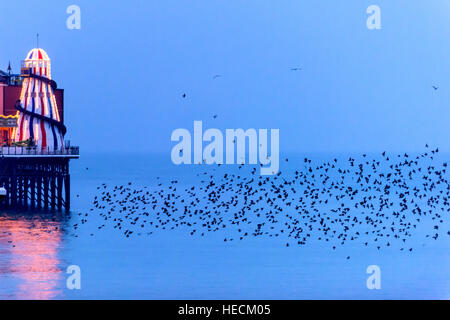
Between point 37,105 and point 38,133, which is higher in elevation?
point 37,105

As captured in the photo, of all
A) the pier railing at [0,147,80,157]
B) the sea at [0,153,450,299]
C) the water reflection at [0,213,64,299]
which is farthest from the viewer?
the pier railing at [0,147,80,157]

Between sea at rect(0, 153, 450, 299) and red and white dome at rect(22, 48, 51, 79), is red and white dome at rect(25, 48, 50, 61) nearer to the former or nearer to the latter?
red and white dome at rect(22, 48, 51, 79)

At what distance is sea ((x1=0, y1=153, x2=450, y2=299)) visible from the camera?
149 ft

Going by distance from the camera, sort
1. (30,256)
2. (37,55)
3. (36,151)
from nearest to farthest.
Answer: (30,256) → (36,151) → (37,55)

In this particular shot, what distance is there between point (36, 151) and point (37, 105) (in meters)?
5.27

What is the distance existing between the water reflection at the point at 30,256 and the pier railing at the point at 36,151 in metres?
4.29

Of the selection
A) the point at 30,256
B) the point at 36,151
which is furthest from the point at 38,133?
the point at 30,256

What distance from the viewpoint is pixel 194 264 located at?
5572 centimetres

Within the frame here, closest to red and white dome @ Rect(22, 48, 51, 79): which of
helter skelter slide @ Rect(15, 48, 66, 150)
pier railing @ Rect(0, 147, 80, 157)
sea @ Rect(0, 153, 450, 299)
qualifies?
helter skelter slide @ Rect(15, 48, 66, 150)

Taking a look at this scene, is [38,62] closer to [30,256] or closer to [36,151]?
[36,151]

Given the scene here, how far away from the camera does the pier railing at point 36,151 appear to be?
70750 mm

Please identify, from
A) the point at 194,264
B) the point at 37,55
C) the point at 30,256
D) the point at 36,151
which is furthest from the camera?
the point at 37,55

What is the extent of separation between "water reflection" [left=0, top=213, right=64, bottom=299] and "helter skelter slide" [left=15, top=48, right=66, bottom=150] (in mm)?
5500

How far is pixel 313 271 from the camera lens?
52.8 meters
